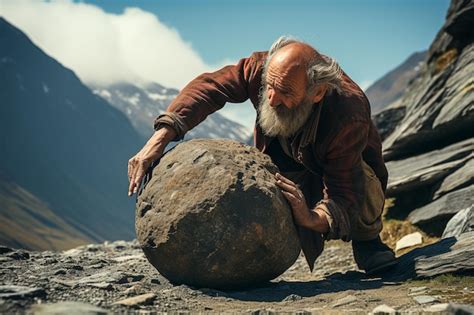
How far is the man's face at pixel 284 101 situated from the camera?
666 cm

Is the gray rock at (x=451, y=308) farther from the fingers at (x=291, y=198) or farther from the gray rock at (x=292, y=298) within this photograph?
the fingers at (x=291, y=198)

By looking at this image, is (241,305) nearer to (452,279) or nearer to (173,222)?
(173,222)

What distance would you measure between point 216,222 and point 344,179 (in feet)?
6.13

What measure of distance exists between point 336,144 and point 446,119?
6.61 metres

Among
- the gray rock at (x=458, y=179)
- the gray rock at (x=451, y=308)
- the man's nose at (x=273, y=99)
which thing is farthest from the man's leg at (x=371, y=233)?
the gray rock at (x=458, y=179)

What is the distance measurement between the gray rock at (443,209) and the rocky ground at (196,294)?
377cm

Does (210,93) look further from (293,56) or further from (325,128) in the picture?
(325,128)

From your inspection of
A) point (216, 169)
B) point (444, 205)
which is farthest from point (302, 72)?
point (444, 205)

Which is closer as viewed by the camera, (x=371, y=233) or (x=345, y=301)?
(x=345, y=301)

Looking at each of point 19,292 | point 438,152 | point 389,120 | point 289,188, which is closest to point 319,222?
point 289,188

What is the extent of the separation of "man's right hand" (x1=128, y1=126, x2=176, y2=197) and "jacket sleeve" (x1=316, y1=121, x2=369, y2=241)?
216cm

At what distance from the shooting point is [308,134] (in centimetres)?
713

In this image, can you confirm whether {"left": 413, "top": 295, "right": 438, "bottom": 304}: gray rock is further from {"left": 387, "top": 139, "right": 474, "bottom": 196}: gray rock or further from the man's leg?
{"left": 387, "top": 139, "right": 474, "bottom": 196}: gray rock

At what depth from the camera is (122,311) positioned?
5.22 metres
